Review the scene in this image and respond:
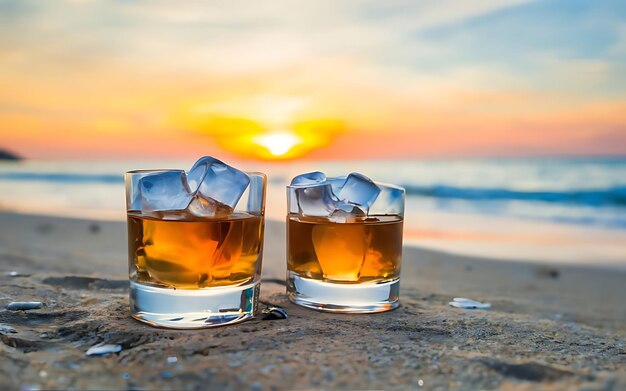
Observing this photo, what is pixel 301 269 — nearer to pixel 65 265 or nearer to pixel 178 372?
pixel 178 372

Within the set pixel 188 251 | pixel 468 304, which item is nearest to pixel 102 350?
pixel 188 251

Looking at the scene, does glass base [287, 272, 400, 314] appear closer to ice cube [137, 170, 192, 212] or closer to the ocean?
ice cube [137, 170, 192, 212]

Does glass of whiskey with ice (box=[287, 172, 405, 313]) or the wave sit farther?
the wave

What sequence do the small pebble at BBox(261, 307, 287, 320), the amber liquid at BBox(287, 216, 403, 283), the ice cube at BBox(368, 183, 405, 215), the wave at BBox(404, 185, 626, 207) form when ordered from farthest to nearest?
1. the wave at BBox(404, 185, 626, 207)
2. the ice cube at BBox(368, 183, 405, 215)
3. the amber liquid at BBox(287, 216, 403, 283)
4. the small pebble at BBox(261, 307, 287, 320)

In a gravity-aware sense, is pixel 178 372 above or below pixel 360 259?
below

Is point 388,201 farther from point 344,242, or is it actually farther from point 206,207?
point 206,207

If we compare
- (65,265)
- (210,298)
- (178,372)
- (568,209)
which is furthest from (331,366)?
(568,209)

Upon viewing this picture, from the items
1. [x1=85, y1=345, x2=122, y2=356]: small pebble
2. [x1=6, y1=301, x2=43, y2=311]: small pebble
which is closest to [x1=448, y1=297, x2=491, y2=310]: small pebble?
[x1=85, y1=345, x2=122, y2=356]: small pebble

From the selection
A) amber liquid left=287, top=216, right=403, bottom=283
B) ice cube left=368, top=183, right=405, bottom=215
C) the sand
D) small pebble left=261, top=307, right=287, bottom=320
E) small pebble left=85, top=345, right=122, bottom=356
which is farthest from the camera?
ice cube left=368, top=183, right=405, bottom=215
